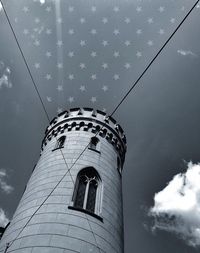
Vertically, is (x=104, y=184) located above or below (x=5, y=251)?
above

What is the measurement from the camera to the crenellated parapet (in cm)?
1847

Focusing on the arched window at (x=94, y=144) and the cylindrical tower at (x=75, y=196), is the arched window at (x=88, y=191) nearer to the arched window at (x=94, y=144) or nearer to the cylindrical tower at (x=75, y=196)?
the cylindrical tower at (x=75, y=196)

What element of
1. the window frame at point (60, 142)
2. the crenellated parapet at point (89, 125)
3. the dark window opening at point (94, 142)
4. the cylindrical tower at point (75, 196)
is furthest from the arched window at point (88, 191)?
the crenellated parapet at point (89, 125)

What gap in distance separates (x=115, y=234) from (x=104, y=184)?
267 centimetres

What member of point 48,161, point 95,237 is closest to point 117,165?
point 48,161

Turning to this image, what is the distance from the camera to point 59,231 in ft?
33.6

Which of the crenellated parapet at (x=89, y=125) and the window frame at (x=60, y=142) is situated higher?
the crenellated parapet at (x=89, y=125)

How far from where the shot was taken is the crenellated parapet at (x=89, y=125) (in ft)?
60.6

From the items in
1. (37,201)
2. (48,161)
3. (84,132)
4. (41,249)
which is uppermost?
(84,132)

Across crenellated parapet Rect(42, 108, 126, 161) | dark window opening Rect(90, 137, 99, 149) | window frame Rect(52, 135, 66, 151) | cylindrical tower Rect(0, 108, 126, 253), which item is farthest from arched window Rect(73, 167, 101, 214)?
crenellated parapet Rect(42, 108, 126, 161)

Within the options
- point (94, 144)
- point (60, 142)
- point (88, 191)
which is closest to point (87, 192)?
point (88, 191)

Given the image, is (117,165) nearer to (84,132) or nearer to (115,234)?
(84,132)

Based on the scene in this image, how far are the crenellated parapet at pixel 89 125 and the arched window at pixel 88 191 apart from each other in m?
3.74

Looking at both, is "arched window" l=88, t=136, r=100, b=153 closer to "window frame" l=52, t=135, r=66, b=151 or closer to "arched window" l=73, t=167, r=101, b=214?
"window frame" l=52, t=135, r=66, b=151
